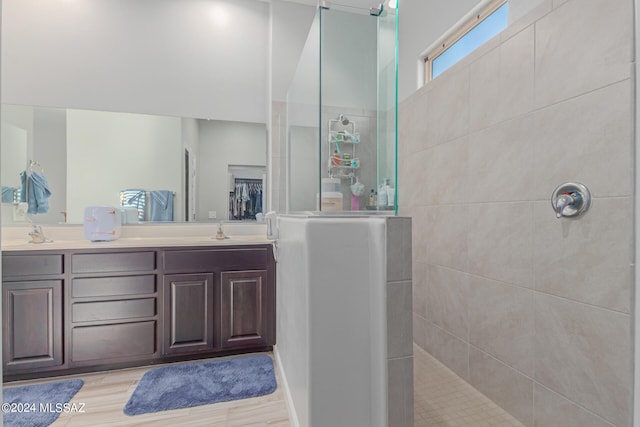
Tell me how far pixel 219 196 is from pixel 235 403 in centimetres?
156

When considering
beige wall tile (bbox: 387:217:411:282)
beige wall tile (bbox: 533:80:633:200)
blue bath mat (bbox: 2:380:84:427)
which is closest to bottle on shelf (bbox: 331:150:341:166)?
beige wall tile (bbox: 387:217:411:282)

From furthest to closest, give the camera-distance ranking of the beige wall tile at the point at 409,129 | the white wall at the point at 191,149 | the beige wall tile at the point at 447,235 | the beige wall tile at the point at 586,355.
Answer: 1. the white wall at the point at 191,149
2. the beige wall tile at the point at 409,129
3. the beige wall tile at the point at 447,235
4. the beige wall tile at the point at 586,355

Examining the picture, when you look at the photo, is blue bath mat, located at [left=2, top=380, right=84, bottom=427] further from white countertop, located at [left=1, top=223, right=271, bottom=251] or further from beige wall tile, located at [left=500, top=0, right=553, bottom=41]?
beige wall tile, located at [left=500, top=0, right=553, bottom=41]

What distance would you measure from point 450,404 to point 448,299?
2.05 feet

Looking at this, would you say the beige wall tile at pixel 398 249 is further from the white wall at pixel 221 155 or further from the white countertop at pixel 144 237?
the white wall at pixel 221 155

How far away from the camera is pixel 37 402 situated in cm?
179

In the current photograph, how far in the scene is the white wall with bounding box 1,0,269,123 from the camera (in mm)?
2402

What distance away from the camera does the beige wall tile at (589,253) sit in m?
1.21

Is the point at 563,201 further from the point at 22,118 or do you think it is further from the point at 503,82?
the point at 22,118

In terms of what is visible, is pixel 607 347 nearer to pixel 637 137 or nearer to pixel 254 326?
pixel 637 137

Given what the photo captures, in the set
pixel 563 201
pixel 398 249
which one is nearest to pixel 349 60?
pixel 398 249

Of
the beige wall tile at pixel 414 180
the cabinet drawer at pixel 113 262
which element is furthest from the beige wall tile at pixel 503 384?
the cabinet drawer at pixel 113 262

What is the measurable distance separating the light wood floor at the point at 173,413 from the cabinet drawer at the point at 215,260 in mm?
745

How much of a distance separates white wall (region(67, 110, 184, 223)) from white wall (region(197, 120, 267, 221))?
176 mm
